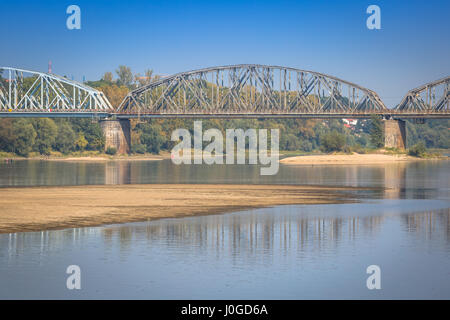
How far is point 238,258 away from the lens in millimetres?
28594

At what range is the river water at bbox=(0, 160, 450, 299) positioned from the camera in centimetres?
2367

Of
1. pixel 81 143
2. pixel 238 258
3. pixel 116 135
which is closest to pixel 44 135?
pixel 81 143

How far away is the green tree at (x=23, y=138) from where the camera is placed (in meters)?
173

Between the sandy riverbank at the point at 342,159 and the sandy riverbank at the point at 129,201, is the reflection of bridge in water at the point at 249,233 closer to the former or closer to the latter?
the sandy riverbank at the point at 129,201

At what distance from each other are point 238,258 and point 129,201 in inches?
879

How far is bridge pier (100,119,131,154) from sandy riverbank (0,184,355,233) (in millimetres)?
127430

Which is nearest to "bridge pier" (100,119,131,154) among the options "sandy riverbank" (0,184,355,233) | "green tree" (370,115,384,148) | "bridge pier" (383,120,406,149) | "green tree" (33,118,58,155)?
"green tree" (33,118,58,155)

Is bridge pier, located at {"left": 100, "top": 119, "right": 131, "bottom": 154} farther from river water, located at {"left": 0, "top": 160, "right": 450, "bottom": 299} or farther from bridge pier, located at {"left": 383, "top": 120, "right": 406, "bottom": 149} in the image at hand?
river water, located at {"left": 0, "top": 160, "right": 450, "bottom": 299}

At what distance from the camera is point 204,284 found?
24.3 meters

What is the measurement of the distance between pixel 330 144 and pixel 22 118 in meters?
78.5

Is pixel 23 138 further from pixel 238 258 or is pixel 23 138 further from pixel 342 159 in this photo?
pixel 238 258
